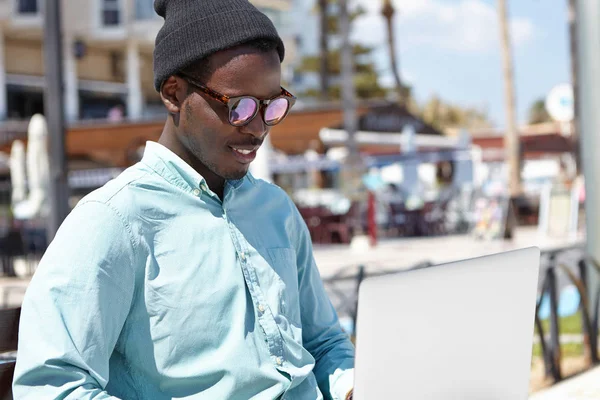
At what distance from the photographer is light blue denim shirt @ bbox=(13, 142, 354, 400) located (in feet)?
5.01

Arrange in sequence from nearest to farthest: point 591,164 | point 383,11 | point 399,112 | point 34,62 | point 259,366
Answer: point 259,366, point 591,164, point 399,112, point 34,62, point 383,11

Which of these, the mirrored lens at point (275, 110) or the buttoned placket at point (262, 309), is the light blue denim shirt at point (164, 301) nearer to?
the buttoned placket at point (262, 309)

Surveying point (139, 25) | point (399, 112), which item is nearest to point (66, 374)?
point (399, 112)

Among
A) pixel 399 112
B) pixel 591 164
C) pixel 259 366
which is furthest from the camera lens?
pixel 399 112

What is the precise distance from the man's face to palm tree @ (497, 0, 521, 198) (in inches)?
910

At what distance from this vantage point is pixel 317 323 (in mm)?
2160

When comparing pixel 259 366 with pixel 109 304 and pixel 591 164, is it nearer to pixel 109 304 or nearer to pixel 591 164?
pixel 109 304

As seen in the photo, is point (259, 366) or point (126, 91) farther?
point (126, 91)

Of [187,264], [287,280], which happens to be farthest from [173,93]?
[287,280]

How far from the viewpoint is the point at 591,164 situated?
6.09 meters

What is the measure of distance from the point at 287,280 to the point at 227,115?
1.39 ft

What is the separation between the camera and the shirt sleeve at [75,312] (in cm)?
151

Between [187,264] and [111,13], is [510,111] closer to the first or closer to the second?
[111,13]

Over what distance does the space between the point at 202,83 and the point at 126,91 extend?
3523cm
